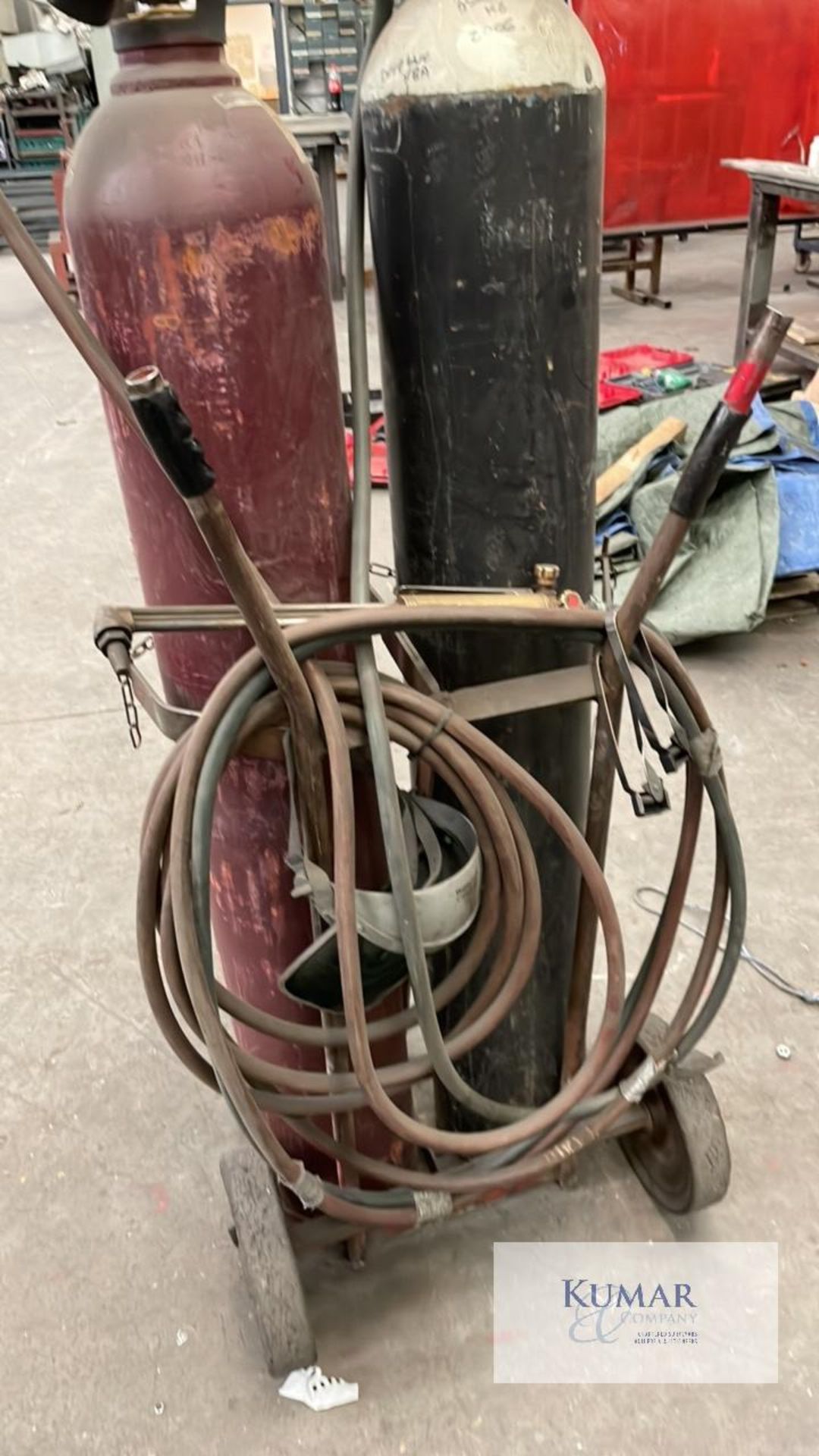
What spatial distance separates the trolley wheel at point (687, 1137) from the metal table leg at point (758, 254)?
301 centimetres

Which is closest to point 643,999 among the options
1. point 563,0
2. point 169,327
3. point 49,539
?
point 169,327

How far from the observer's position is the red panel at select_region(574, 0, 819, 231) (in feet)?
15.9

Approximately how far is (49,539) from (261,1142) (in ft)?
8.56

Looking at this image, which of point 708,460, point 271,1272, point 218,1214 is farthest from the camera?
point 218,1214

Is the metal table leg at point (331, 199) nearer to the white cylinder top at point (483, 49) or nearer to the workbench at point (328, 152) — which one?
the workbench at point (328, 152)

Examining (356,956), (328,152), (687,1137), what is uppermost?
(328,152)

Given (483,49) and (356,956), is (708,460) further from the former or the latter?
(356,956)

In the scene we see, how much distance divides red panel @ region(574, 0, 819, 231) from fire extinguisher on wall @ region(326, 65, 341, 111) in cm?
233

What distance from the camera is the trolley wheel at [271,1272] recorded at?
1050 mm

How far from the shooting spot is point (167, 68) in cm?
79

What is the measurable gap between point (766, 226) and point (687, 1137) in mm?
3421

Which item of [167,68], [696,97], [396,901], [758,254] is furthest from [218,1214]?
[696,97]

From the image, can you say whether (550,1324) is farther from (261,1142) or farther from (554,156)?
(554,156)

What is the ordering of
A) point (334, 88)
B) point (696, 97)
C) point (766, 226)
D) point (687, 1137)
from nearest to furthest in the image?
point (687, 1137) → point (766, 226) → point (696, 97) → point (334, 88)
